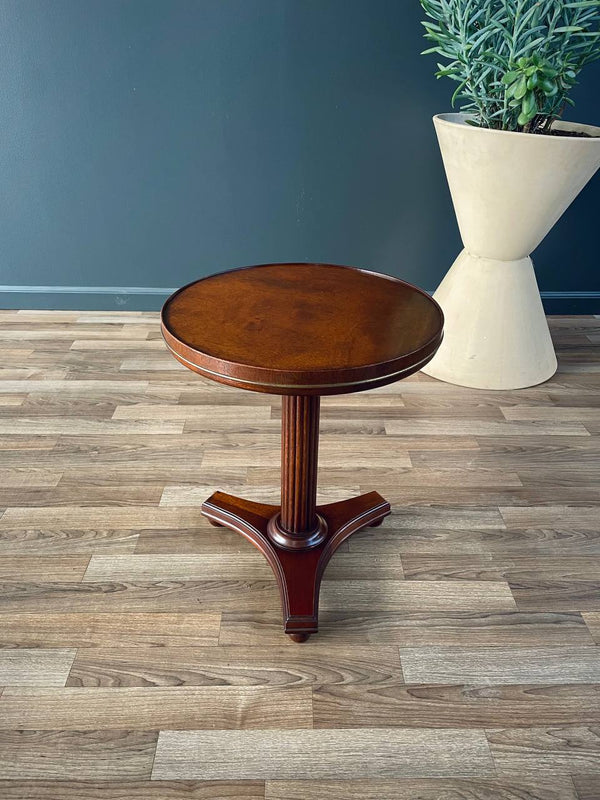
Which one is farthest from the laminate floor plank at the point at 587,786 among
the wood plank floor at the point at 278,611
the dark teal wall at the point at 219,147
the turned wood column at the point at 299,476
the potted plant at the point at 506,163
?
the dark teal wall at the point at 219,147

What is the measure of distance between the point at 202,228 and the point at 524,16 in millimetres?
1321

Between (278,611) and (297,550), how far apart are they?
0.13 m

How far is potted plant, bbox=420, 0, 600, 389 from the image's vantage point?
6.11 ft

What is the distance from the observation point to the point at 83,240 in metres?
2.68

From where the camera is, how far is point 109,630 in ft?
4.39

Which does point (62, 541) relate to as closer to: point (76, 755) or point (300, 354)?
point (76, 755)

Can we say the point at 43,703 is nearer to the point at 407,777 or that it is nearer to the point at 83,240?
the point at 407,777

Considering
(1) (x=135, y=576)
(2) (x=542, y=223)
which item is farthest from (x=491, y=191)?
(1) (x=135, y=576)

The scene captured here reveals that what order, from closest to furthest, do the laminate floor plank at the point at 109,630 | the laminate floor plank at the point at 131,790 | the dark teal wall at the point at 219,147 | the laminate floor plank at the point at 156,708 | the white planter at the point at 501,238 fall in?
the laminate floor plank at the point at 131,790, the laminate floor plank at the point at 156,708, the laminate floor plank at the point at 109,630, the white planter at the point at 501,238, the dark teal wall at the point at 219,147

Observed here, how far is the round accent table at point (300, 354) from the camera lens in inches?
42.8

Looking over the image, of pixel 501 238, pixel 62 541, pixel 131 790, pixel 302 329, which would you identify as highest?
pixel 302 329

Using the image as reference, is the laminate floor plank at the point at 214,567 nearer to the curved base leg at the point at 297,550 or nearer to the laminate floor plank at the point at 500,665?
the curved base leg at the point at 297,550

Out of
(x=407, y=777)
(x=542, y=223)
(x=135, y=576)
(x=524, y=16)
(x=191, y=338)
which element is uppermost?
(x=524, y=16)

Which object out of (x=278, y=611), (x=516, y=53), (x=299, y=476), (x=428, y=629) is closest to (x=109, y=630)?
(x=278, y=611)
